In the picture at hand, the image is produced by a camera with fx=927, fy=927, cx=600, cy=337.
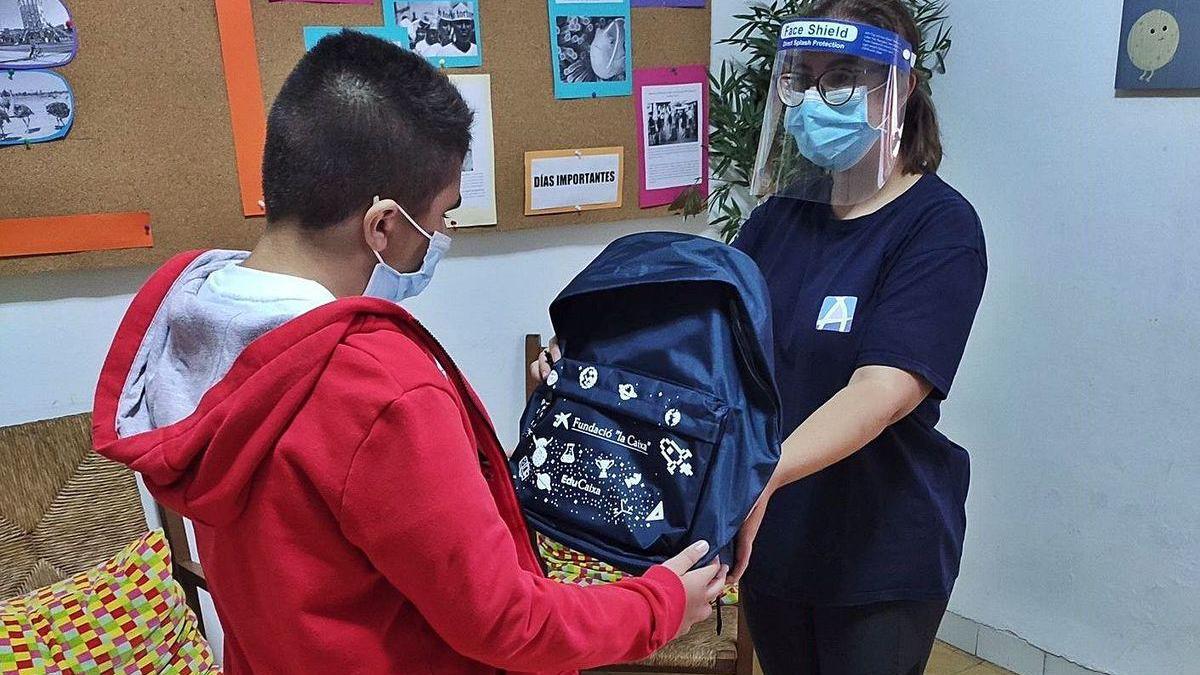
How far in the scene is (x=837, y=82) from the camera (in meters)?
1.32

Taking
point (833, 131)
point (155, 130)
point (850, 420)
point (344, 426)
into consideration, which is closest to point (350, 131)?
point (344, 426)

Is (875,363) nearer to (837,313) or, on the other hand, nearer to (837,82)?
(837,313)

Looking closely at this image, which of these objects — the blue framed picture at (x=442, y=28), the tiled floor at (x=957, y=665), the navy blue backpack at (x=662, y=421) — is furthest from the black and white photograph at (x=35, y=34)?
the tiled floor at (x=957, y=665)

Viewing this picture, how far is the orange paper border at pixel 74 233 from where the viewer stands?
5.28ft

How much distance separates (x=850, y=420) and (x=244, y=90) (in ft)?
4.27

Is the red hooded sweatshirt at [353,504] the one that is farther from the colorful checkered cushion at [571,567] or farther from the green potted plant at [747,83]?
the green potted plant at [747,83]

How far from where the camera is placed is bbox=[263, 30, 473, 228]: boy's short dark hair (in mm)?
749

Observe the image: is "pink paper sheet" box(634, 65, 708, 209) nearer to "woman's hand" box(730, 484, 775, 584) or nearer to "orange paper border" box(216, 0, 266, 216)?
"orange paper border" box(216, 0, 266, 216)

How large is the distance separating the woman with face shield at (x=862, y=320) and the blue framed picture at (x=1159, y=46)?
0.88m

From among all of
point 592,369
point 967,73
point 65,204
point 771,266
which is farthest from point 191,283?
point 967,73

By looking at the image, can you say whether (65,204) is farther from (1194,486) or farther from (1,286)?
(1194,486)

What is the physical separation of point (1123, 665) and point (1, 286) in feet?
8.13

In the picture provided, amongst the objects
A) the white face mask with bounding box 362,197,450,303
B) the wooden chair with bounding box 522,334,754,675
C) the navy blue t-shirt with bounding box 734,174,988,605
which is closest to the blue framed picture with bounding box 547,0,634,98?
the wooden chair with bounding box 522,334,754,675

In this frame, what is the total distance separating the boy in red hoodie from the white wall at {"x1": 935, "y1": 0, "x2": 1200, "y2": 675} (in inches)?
64.1
